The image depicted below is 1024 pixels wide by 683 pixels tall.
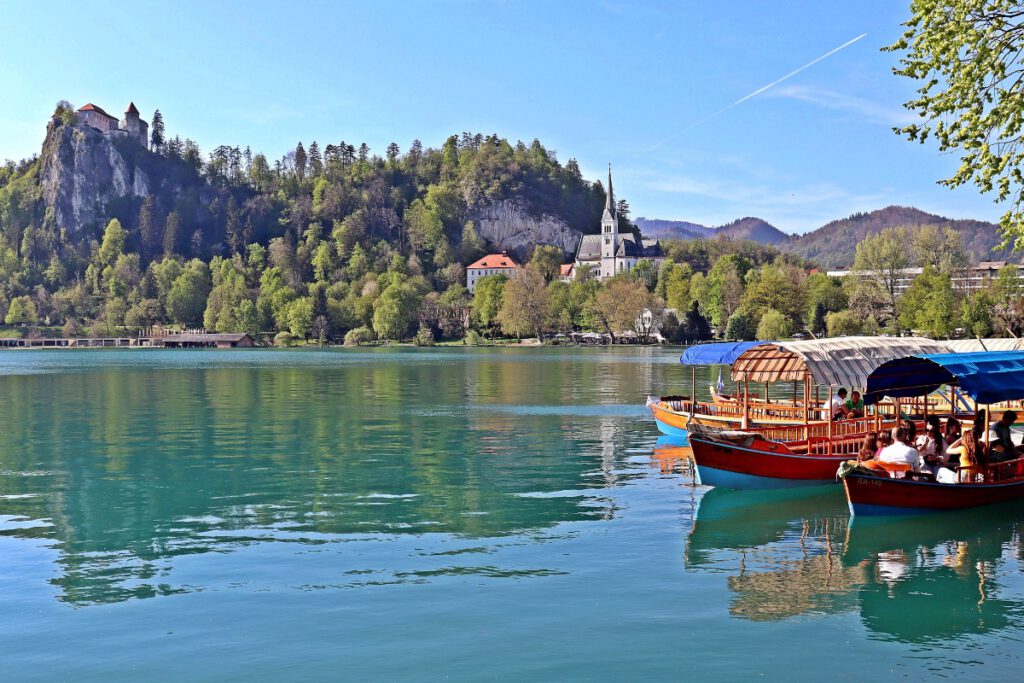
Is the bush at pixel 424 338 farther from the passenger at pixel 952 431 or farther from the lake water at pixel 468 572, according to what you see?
the passenger at pixel 952 431

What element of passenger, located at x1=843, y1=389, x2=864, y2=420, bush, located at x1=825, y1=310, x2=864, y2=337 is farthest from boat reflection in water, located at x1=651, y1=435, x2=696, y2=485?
bush, located at x1=825, y1=310, x2=864, y2=337

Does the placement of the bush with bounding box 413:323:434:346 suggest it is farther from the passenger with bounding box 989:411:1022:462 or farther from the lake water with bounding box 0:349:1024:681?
the passenger with bounding box 989:411:1022:462

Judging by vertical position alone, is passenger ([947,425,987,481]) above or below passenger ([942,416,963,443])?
below

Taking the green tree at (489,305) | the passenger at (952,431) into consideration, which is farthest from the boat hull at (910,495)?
the green tree at (489,305)

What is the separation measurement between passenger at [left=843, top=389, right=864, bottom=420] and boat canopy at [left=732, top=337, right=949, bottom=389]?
2003mm

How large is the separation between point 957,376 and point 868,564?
22.2 feet

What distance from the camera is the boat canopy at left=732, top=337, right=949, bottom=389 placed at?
27.6 metres

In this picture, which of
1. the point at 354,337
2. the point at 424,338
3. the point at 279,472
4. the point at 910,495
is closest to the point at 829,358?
the point at 910,495

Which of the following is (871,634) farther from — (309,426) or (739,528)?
(309,426)

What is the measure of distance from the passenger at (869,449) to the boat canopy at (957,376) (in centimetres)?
166

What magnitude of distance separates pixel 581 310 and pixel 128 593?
566ft

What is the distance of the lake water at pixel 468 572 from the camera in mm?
13414

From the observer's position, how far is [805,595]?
16.3m

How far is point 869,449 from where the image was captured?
78.2 ft
